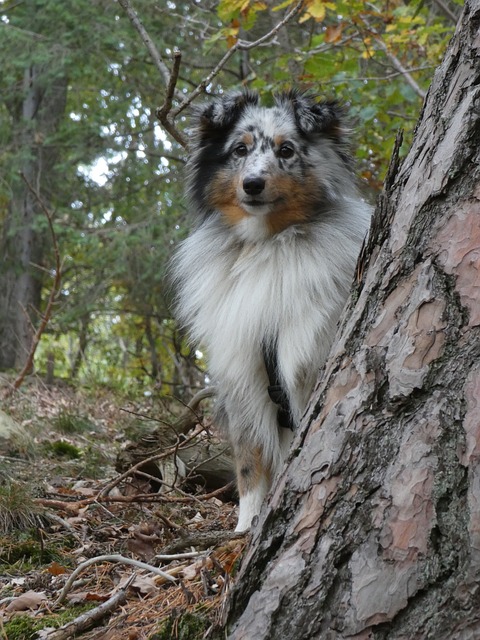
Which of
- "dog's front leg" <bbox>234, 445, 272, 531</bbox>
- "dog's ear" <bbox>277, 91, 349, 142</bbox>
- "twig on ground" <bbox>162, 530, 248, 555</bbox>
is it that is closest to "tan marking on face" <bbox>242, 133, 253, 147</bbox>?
"dog's ear" <bbox>277, 91, 349, 142</bbox>

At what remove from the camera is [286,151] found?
409 cm

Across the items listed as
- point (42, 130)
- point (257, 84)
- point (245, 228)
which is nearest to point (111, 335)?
point (42, 130)

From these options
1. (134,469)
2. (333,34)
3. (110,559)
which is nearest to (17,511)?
(134,469)

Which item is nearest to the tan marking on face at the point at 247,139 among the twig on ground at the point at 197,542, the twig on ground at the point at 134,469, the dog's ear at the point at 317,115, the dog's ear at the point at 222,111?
the dog's ear at the point at 222,111

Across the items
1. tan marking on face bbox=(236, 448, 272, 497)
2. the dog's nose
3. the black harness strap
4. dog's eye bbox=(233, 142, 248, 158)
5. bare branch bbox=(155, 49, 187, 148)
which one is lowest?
tan marking on face bbox=(236, 448, 272, 497)

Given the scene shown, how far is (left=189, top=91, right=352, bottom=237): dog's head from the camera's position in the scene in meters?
3.96

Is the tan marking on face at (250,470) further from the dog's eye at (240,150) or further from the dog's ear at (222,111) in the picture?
the dog's ear at (222,111)

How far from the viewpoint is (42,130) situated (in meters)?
13.0

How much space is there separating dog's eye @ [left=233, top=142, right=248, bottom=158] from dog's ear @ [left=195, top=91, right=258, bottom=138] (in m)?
0.16

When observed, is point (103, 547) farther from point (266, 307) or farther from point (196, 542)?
point (266, 307)

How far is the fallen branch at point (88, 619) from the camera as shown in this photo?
8.08 ft

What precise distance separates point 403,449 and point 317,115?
271cm

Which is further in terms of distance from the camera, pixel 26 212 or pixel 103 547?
pixel 26 212

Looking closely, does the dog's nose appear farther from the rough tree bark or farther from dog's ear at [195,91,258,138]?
the rough tree bark
